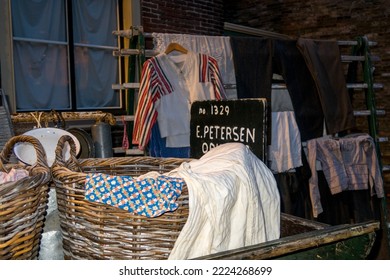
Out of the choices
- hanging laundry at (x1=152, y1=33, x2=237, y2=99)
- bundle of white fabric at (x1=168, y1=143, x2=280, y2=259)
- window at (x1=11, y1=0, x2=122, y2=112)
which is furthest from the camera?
window at (x1=11, y1=0, x2=122, y2=112)

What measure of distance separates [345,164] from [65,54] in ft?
12.1

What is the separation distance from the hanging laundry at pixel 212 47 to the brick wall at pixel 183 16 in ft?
8.04

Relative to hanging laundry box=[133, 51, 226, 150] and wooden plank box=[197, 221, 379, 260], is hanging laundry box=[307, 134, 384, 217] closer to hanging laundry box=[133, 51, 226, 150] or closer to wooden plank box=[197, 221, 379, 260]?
hanging laundry box=[133, 51, 226, 150]

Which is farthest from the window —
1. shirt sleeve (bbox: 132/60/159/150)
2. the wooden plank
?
the wooden plank

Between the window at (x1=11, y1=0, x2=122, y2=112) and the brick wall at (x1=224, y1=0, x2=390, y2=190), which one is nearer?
the window at (x1=11, y1=0, x2=122, y2=112)

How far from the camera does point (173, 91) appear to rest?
393 cm

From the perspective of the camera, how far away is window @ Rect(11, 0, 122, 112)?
5664 mm

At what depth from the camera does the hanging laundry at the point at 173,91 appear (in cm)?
380

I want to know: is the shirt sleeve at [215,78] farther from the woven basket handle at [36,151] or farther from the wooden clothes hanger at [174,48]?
the woven basket handle at [36,151]

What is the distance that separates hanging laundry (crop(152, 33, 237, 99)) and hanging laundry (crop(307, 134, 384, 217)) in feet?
3.31

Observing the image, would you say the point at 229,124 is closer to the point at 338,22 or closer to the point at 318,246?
the point at 318,246

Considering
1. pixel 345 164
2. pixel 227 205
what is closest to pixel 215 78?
pixel 345 164

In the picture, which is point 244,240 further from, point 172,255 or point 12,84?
point 12,84

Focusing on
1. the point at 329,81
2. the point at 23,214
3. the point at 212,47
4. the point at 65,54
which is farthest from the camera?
the point at 65,54
